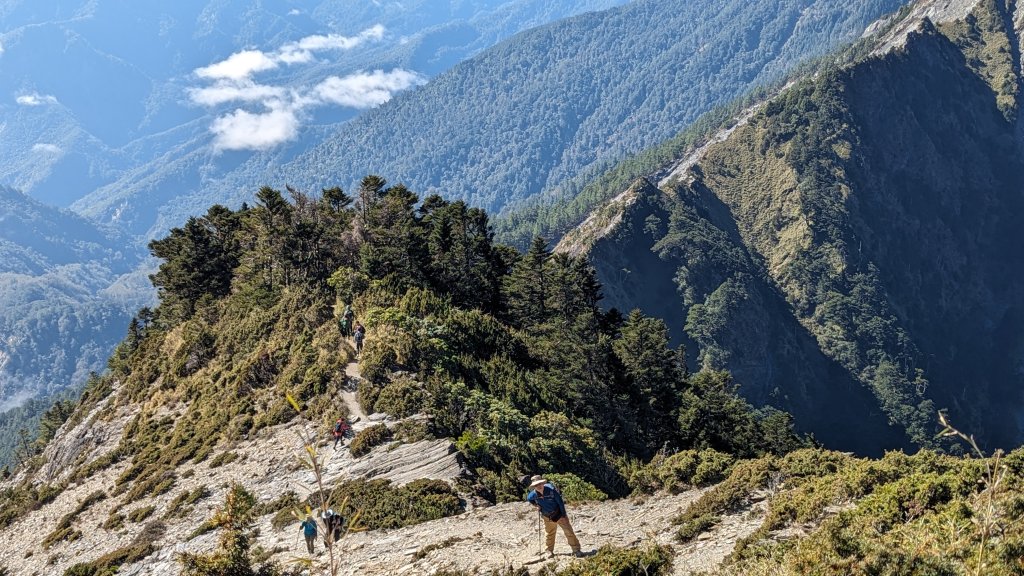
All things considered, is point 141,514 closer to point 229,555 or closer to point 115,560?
point 115,560

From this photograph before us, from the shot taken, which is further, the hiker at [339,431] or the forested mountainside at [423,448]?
the hiker at [339,431]

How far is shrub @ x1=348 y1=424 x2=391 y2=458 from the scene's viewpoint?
2881 centimetres

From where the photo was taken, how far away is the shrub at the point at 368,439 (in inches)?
1134

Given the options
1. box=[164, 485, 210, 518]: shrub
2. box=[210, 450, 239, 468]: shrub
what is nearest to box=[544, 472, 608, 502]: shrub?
box=[164, 485, 210, 518]: shrub

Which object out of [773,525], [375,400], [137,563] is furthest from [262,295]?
[773,525]

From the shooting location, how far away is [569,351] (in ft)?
146

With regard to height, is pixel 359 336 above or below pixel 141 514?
above

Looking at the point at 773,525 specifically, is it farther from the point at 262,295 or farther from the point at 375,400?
the point at 262,295

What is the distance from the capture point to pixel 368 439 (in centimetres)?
2928

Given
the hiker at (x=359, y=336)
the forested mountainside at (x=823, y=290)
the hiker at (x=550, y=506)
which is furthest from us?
the forested mountainside at (x=823, y=290)

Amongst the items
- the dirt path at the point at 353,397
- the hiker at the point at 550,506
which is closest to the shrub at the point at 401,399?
the dirt path at the point at 353,397

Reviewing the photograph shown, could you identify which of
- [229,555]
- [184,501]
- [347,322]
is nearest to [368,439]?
[184,501]

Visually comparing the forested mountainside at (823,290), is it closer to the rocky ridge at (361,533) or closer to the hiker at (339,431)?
the rocky ridge at (361,533)

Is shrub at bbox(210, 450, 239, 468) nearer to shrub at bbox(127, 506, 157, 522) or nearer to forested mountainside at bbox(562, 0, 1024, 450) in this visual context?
shrub at bbox(127, 506, 157, 522)
